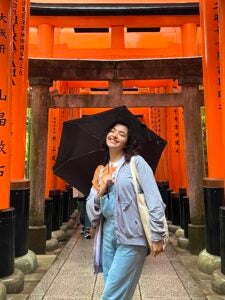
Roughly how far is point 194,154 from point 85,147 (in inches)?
169

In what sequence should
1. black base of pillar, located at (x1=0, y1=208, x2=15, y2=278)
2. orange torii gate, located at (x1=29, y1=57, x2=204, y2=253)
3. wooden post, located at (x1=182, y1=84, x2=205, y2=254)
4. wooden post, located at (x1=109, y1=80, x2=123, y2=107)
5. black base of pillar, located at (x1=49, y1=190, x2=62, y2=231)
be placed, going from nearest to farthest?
black base of pillar, located at (x1=0, y1=208, x2=15, y2=278)
wooden post, located at (x1=182, y1=84, x2=205, y2=254)
orange torii gate, located at (x1=29, y1=57, x2=204, y2=253)
wooden post, located at (x1=109, y1=80, x2=123, y2=107)
black base of pillar, located at (x1=49, y1=190, x2=62, y2=231)

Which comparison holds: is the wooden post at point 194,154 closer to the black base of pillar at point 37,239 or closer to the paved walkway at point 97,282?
the paved walkway at point 97,282

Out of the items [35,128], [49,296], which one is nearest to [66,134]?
[49,296]

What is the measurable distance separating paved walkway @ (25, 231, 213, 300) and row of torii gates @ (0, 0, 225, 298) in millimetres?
1211

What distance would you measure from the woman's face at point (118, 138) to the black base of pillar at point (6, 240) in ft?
7.72

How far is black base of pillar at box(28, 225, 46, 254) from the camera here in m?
7.03

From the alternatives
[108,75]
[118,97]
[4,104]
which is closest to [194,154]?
[118,97]

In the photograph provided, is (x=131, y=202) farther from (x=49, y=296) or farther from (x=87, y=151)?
(x=49, y=296)

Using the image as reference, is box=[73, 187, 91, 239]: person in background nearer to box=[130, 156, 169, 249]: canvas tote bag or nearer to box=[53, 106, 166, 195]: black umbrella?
box=[53, 106, 166, 195]: black umbrella

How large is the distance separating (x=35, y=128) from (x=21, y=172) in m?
1.77

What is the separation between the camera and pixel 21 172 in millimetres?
5898

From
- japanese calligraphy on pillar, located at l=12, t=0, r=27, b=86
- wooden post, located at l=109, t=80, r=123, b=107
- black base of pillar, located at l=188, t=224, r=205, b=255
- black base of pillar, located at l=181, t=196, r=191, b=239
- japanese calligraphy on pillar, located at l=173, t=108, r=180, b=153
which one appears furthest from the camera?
japanese calligraphy on pillar, located at l=173, t=108, r=180, b=153

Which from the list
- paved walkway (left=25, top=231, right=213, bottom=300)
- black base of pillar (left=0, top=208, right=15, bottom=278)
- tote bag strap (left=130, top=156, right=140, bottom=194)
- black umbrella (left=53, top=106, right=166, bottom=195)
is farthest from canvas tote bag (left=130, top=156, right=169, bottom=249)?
black base of pillar (left=0, top=208, right=15, bottom=278)

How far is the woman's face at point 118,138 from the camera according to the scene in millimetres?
2689
